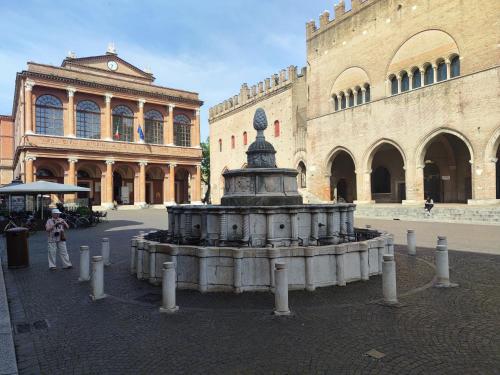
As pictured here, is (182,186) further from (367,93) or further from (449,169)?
(449,169)

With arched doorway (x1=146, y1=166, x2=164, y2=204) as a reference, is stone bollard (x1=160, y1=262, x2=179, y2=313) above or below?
below

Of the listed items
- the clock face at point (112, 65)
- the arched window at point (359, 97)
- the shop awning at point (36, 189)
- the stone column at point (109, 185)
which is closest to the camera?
the shop awning at point (36, 189)

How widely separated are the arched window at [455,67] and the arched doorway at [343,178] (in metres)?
12.4

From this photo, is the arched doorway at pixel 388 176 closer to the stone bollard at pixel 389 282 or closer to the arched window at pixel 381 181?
the arched window at pixel 381 181

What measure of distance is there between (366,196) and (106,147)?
84.4 ft

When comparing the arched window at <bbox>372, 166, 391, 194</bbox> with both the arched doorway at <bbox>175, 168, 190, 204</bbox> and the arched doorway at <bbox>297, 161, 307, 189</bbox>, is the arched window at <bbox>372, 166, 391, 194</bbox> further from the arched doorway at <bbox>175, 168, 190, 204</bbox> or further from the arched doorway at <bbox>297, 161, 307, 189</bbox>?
the arched doorway at <bbox>175, 168, 190, 204</bbox>

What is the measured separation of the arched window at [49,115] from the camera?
109 ft

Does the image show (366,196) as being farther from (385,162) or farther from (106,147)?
(106,147)

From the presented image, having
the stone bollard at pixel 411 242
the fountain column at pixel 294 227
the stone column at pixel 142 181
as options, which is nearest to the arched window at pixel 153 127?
the stone column at pixel 142 181

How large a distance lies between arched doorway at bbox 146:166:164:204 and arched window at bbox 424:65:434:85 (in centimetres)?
2949

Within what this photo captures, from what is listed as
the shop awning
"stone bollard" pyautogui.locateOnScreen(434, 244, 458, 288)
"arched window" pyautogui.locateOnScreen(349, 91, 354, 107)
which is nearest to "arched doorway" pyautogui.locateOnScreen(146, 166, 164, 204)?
the shop awning

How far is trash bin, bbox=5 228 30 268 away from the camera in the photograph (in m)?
8.67

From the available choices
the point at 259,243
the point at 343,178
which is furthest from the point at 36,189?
the point at 343,178

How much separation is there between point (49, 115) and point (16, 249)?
29.7 meters
